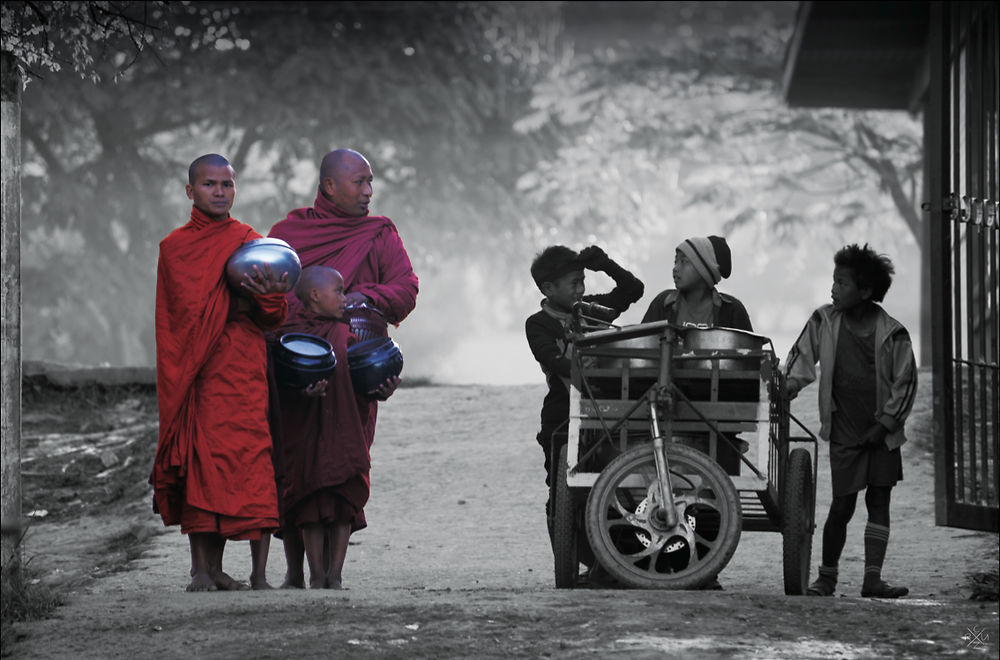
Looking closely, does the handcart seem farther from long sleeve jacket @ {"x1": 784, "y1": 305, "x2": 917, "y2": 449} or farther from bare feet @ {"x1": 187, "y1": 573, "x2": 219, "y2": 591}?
bare feet @ {"x1": 187, "y1": 573, "x2": 219, "y2": 591}

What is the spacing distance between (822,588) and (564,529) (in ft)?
4.06

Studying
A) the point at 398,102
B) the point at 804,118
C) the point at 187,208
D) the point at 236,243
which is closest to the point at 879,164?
the point at 804,118

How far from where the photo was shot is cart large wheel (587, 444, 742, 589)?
5961mm

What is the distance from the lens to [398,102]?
2297 cm

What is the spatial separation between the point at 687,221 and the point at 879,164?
27916 millimetres

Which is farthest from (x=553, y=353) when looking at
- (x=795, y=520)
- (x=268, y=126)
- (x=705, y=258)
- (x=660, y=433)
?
(x=268, y=126)

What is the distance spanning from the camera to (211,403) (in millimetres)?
6719

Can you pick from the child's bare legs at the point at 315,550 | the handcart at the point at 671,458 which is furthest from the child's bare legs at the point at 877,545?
the child's bare legs at the point at 315,550

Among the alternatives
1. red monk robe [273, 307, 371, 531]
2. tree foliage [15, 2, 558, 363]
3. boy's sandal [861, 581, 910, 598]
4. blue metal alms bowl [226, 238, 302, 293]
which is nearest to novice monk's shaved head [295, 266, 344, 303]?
red monk robe [273, 307, 371, 531]

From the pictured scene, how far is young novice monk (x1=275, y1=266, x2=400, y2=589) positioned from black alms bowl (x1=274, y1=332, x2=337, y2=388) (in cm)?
17

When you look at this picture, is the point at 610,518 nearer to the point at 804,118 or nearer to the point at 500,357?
the point at 804,118

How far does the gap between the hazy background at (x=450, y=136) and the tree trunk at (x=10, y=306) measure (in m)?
14.7

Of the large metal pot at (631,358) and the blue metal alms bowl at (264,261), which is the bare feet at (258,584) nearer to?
the blue metal alms bowl at (264,261)

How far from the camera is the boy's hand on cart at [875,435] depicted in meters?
6.95
